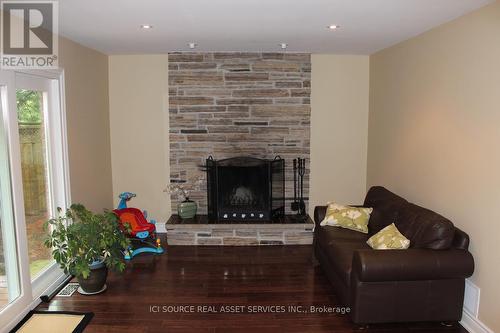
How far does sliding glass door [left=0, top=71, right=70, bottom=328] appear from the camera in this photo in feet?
10.6

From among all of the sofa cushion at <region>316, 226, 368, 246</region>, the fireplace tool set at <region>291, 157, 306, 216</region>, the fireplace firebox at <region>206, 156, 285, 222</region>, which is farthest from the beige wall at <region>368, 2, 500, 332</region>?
the fireplace firebox at <region>206, 156, 285, 222</region>

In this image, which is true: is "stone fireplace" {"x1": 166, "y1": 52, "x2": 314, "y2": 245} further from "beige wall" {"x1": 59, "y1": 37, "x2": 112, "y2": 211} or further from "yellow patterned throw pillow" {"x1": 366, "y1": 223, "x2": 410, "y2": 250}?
"yellow patterned throw pillow" {"x1": 366, "y1": 223, "x2": 410, "y2": 250}

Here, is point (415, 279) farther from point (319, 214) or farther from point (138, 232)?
point (138, 232)

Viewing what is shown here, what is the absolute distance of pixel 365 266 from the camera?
3023mm

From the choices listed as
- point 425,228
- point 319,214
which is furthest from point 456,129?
point 319,214

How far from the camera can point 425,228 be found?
11.0 ft

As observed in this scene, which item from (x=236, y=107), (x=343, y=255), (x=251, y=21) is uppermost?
(x=251, y=21)

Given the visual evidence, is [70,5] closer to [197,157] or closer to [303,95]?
[197,157]

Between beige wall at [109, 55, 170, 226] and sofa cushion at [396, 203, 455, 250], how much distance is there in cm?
333

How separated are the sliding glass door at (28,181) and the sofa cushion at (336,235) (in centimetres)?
276

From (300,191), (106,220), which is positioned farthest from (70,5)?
(300,191)

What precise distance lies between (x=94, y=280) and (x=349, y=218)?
2685mm

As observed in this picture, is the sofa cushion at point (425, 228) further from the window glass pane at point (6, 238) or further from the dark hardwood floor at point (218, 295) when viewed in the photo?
the window glass pane at point (6, 238)

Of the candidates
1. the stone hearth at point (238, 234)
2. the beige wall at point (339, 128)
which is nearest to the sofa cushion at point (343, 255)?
the stone hearth at point (238, 234)
